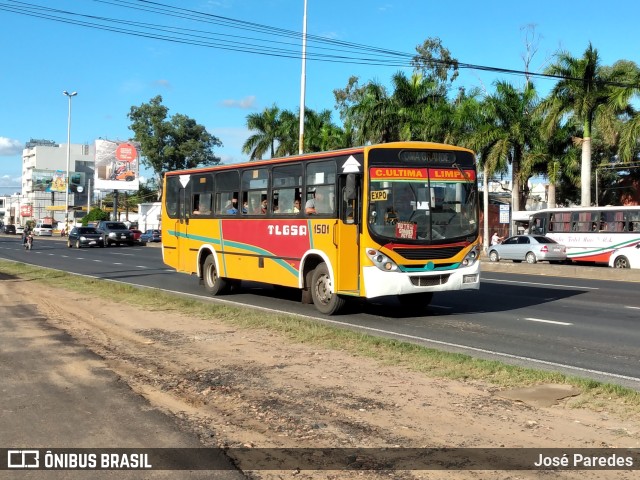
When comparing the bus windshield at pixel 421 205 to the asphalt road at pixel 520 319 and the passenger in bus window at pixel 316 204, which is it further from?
the asphalt road at pixel 520 319

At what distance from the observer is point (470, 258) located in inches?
507

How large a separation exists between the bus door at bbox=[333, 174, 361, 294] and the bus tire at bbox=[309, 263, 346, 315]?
1.58 ft

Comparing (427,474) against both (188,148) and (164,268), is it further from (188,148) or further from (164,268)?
(188,148)

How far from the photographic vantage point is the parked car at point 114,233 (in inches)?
1896

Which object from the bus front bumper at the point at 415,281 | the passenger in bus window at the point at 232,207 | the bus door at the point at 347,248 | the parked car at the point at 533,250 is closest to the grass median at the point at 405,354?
the bus door at the point at 347,248

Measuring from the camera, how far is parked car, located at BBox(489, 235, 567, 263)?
32.7m

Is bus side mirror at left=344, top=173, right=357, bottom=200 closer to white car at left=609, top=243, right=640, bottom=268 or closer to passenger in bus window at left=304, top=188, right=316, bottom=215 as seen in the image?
passenger in bus window at left=304, top=188, right=316, bottom=215

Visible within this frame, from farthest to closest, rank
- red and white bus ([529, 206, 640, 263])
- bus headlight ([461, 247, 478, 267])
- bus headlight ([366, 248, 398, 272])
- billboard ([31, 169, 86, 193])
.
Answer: billboard ([31, 169, 86, 193]) < red and white bus ([529, 206, 640, 263]) < bus headlight ([461, 247, 478, 267]) < bus headlight ([366, 248, 398, 272])

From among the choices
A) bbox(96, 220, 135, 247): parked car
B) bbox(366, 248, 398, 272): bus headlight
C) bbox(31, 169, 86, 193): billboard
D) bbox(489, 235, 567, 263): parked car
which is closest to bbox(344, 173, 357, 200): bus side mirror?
bbox(366, 248, 398, 272): bus headlight

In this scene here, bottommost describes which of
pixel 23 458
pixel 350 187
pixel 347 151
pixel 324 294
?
pixel 23 458

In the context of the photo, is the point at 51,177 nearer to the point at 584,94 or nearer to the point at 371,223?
the point at 584,94

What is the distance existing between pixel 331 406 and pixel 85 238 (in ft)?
143

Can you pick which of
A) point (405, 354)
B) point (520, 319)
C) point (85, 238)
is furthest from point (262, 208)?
point (85, 238)

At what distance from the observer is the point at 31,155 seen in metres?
151
